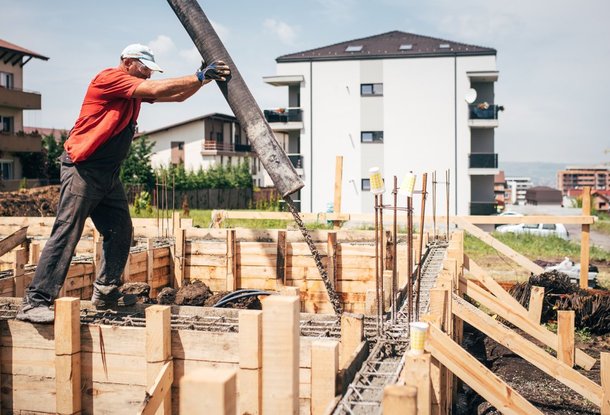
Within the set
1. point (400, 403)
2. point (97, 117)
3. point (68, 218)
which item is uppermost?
point (97, 117)

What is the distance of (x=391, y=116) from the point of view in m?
35.9

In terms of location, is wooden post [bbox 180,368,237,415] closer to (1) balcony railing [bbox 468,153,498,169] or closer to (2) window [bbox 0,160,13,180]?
(1) balcony railing [bbox 468,153,498,169]

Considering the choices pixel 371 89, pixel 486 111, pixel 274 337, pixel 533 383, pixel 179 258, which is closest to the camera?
pixel 274 337

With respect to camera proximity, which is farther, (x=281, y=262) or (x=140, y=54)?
(x=281, y=262)

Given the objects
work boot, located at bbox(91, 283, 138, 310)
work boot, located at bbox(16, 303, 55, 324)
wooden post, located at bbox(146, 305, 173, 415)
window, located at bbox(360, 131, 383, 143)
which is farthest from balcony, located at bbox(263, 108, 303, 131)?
wooden post, located at bbox(146, 305, 173, 415)

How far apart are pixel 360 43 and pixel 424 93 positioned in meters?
6.05

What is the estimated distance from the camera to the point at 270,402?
A: 2.69 metres

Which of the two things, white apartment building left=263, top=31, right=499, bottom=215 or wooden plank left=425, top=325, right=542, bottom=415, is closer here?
wooden plank left=425, top=325, right=542, bottom=415

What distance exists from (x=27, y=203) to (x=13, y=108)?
A: 20.9m

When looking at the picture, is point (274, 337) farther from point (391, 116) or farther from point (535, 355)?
point (391, 116)

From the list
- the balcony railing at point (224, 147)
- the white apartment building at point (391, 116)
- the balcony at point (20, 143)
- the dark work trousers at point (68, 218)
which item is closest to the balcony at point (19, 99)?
the balcony at point (20, 143)

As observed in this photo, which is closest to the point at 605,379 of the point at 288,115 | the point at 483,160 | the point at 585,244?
the point at 585,244

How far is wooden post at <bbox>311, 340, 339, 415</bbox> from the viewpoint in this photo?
144 inches

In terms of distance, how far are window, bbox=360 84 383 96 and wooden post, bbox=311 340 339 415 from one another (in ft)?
109
